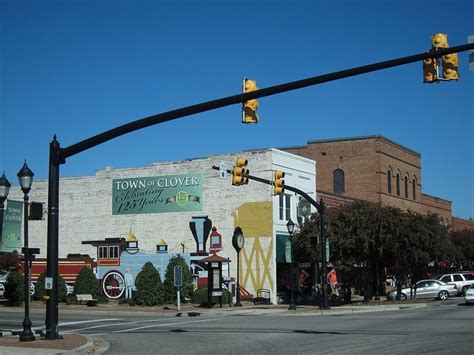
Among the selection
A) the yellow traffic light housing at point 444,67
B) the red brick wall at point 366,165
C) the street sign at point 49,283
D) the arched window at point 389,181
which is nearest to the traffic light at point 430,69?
the yellow traffic light housing at point 444,67

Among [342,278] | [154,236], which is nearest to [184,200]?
[154,236]

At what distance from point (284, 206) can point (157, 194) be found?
9.16 m

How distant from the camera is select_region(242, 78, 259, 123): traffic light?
55.6 feet

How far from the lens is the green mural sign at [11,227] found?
67.7 feet

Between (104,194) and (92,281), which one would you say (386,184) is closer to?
(104,194)

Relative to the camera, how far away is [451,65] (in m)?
15.5

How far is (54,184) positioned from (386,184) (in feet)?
153

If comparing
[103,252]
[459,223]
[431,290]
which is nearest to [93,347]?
[103,252]

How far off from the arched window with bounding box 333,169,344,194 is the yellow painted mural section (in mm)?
21064

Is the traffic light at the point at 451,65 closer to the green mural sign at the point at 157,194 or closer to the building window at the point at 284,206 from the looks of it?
the building window at the point at 284,206

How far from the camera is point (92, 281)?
130 ft

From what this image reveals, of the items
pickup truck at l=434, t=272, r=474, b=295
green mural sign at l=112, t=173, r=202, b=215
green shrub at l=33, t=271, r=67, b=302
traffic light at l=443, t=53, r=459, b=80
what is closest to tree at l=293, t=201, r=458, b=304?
green mural sign at l=112, t=173, r=202, b=215

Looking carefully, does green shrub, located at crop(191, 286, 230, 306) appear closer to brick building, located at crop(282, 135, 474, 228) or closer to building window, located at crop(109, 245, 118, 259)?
building window, located at crop(109, 245, 118, 259)

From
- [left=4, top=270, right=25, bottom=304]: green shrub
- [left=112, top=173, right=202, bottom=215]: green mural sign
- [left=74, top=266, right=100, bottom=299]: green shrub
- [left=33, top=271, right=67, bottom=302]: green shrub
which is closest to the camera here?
[left=74, top=266, right=100, bottom=299]: green shrub
